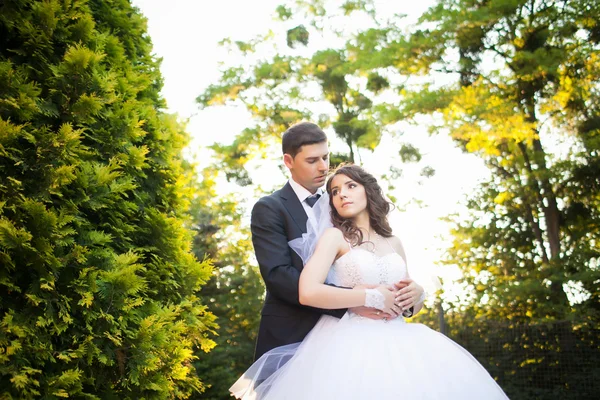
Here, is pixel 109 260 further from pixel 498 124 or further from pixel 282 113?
pixel 282 113

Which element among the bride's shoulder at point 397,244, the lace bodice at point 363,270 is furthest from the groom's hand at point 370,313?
the bride's shoulder at point 397,244

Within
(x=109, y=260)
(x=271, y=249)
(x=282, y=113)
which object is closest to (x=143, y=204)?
(x=109, y=260)

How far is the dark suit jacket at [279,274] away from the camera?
3.32 metres

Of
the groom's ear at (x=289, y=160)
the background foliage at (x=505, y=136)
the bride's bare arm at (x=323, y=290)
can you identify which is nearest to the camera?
the bride's bare arm at (x=323, y=290)

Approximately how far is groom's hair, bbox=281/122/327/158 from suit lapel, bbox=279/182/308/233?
29cm

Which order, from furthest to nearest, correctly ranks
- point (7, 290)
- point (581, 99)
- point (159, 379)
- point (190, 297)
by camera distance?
point (581, 99), point (190, 297), point (159, 379), point (7, 290)

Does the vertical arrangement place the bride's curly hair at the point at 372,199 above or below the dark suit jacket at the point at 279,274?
above

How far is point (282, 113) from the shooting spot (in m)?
18.0

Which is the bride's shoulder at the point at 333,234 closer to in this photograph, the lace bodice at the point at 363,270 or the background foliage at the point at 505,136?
the lace bodice at the point at 363,270

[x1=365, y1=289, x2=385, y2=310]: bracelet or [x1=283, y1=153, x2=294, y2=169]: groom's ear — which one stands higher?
[x1=283, y1=153, x2=294, y2=169]: groom's ear

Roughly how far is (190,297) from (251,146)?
15.3 m

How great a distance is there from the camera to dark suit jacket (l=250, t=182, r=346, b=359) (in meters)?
3.32

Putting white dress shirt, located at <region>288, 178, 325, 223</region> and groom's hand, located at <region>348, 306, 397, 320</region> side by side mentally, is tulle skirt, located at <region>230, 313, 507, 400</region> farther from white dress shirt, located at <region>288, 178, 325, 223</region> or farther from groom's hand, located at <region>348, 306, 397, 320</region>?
white dress shirt, located at <region>288, 178, 325, 223</region>

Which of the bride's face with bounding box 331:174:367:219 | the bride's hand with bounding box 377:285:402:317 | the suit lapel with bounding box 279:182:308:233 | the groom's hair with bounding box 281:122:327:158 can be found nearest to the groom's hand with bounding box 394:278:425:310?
the bride's hand with bounding box 377:285:402:317
